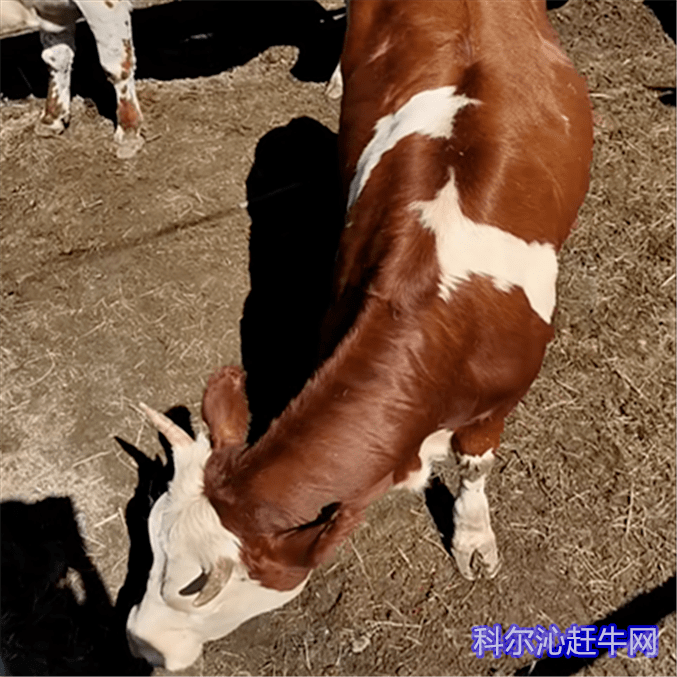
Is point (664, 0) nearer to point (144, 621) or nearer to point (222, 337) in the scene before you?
point (222, 337)

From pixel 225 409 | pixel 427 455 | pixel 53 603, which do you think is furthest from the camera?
pixel 53 603

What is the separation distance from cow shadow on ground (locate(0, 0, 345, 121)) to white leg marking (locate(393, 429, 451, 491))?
3.05 meters

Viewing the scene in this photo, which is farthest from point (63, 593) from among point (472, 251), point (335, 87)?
point (335, 87)

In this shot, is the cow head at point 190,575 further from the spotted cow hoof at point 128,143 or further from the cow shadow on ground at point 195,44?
the cow shadow on ground at point 195,44

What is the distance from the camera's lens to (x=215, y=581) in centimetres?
245

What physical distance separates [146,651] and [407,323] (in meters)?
1.35

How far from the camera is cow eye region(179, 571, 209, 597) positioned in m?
2.47

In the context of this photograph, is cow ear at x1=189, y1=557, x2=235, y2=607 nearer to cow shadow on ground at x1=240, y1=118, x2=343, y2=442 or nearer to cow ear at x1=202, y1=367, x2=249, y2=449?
cow ear at x1=202, y1=367, x2=249, y2=449

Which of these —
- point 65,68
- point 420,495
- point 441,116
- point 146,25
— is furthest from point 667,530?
point 146,25

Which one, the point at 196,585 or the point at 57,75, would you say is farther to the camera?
the point at 57,75

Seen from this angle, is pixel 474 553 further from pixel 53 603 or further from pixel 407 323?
pixel 53 603

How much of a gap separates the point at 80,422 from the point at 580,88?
8.56ft

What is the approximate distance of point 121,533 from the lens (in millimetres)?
3721

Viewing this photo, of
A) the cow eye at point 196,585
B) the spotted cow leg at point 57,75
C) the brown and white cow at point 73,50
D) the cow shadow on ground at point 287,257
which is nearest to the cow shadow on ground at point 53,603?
the cow shadow on ground at point 287,257
